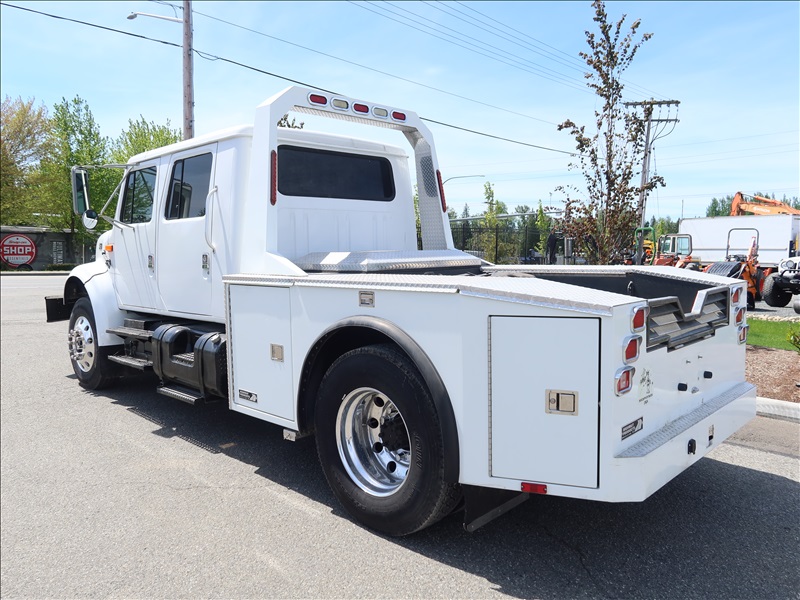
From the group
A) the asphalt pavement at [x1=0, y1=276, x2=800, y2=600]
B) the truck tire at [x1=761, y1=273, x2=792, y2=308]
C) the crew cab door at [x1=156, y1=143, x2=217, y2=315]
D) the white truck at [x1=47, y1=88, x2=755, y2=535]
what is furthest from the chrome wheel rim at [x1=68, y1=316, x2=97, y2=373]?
the truck tire at [x1=761, y1=273, x2=792, y2=308]

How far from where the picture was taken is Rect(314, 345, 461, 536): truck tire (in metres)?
3.08

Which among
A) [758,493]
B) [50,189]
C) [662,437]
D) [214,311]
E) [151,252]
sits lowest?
[758,493]

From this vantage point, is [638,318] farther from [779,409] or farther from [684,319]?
[779,409]

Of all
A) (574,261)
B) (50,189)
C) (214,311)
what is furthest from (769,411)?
(50,189)

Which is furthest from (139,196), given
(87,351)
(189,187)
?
(87,351)

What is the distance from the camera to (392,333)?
3.22 m

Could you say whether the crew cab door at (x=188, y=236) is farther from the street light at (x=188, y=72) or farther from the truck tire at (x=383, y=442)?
the street light at (x=188, y=72)

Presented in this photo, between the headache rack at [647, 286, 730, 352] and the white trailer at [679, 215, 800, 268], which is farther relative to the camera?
the white trailer at [679, 215, 800, 268]

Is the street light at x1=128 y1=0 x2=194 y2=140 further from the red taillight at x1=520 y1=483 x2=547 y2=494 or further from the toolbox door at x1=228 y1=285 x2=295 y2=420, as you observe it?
the red taillight at x1=520 y1=483 x2=547 y2=494

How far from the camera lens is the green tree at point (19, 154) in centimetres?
2988

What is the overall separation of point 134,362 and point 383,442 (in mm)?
3297

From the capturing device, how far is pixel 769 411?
5.59m

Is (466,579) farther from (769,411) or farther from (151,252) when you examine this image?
(151,252)

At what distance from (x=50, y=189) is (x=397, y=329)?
38622mm
